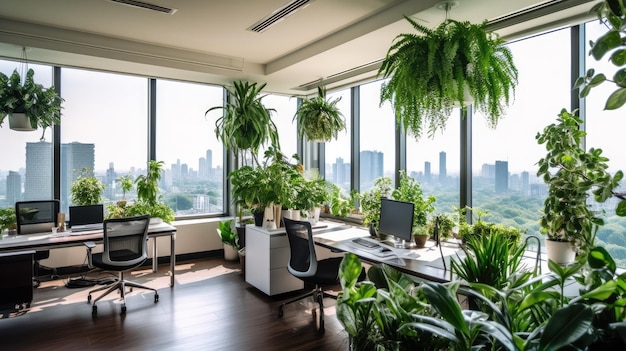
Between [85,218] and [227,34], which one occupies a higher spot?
[227,34]

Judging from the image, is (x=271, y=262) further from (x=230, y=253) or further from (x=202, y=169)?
(x=202, y=169)

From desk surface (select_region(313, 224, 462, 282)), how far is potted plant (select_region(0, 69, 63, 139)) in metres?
3.40

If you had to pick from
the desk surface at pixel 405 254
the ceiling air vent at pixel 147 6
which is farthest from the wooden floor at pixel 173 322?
the ceiling air vent at pixel 147 6

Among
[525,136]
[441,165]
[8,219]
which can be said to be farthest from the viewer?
[8,219]

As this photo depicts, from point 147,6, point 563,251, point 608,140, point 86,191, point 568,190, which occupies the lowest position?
point 563,251

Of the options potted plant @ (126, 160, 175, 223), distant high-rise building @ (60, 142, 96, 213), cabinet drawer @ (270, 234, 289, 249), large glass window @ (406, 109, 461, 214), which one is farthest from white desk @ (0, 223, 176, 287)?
large glass window @ (406, 109, 461, 214)

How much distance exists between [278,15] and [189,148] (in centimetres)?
309

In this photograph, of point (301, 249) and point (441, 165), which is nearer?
point (301, 249)

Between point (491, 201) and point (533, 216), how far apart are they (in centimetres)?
43

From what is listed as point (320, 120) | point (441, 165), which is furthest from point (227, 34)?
point (441, 165)

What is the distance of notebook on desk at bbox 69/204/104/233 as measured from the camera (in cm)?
448

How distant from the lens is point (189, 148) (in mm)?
6102

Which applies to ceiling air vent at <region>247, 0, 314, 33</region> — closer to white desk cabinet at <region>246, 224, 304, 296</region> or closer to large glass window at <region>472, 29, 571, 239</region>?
large glass window at <region>472, 29, 571, 239</region>

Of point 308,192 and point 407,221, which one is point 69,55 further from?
point 407,221
